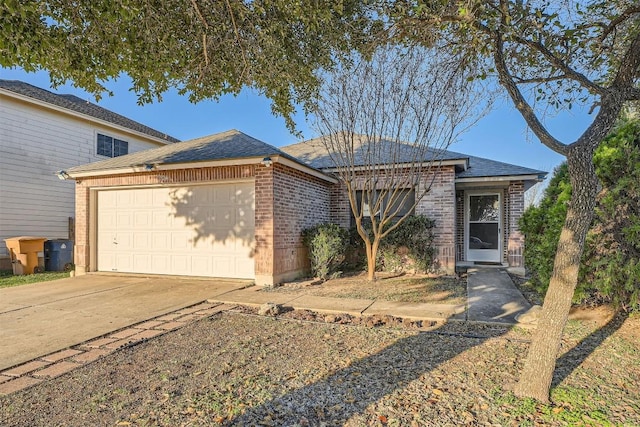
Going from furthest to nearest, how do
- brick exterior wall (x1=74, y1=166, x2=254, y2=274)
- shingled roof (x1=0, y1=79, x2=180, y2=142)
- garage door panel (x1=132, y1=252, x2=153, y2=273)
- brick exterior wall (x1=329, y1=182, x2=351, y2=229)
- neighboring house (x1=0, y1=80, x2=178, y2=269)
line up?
shingled roof (x1=0, y1=79, x2=180, y2=142) < neighboring house (x1=0, y1=80, x2=178, y2=269) < brick exterior wall (x1=329, y1=182, x2=351, y2=229) < garage door panel (x1=132, y1=252, x2=153, y2=273) < brick exterior wall (x1=74, y1=166, x2=254, y2=274)

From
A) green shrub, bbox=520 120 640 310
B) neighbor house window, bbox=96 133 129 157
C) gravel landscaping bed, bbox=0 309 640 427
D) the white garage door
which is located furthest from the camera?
neighbor house window, bbox=96 133 129 157

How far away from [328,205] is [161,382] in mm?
7902

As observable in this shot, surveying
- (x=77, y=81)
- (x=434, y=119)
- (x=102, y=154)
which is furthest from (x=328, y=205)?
(x=102, y=154)

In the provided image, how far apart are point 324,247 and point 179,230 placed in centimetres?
356

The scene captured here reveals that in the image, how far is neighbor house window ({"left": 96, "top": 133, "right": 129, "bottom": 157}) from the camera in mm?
13789

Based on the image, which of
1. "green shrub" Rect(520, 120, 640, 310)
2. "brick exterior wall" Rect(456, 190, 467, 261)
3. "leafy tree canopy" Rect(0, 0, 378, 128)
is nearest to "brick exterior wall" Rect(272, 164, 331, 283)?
"leafy tree canopy" Rect(0, 0, 378, 128)

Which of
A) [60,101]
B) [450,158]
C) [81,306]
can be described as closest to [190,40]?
[81,306]

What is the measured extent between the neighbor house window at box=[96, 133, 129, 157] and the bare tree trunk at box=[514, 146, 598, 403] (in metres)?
15.1

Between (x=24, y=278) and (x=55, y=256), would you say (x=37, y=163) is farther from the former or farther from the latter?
(x=24, y=278)

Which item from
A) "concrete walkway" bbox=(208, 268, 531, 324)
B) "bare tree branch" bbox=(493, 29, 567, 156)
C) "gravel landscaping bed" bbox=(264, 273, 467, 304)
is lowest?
"gravel landscaping bed" bbox=(264, 273, 467, 304)

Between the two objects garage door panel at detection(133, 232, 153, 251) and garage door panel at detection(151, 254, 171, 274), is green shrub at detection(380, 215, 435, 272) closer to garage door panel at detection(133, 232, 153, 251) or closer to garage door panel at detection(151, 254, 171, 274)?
garage door panel at detection(151, 254, 171, 274)

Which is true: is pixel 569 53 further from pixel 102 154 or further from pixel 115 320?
pixel 102 154

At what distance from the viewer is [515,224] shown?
34.3ft

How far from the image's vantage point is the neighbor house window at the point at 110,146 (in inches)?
543
